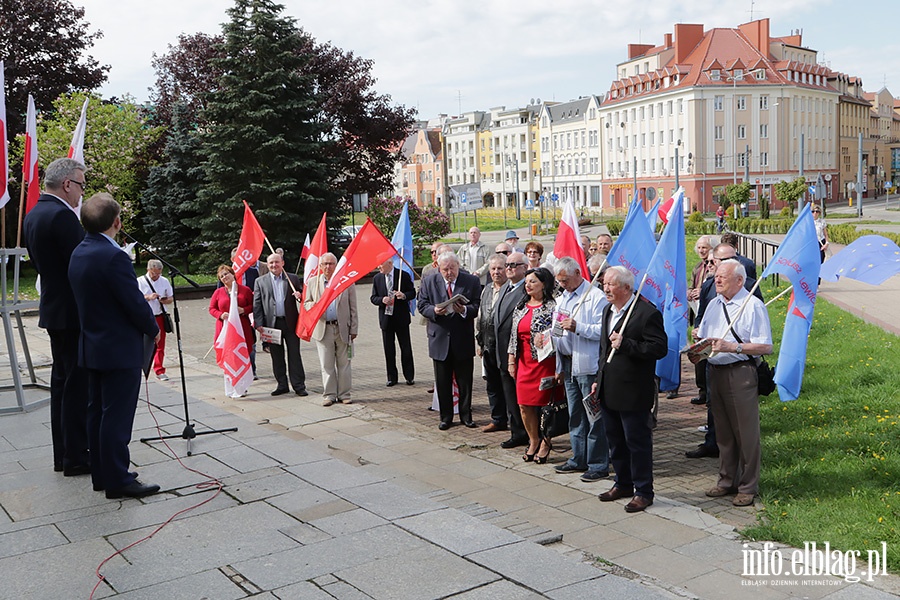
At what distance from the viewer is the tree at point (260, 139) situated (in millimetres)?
31297

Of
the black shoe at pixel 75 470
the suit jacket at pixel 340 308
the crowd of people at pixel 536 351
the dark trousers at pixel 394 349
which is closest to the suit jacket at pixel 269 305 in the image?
the suit jacket at pixel 340 308

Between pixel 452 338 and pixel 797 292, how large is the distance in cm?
398

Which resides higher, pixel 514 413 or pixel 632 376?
pixel 632 376

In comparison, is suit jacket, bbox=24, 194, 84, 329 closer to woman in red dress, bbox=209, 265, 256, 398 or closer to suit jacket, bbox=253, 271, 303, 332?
suit jacket, bbox=253, 271, 303, 332

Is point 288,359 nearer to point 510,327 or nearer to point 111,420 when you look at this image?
point 510,327

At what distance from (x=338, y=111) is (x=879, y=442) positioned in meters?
35.4

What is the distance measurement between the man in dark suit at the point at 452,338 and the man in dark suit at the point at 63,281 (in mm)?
4122

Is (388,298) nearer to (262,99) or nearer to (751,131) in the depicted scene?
(262,99)

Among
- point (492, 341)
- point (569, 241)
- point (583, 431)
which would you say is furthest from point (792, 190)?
point (583, 431)

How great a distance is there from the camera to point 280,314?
493 inches

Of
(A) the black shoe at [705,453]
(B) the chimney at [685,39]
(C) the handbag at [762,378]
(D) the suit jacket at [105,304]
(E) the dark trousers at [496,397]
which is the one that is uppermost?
(B) the chimney at [685,39]

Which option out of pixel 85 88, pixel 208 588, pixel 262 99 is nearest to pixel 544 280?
pixel 208 588

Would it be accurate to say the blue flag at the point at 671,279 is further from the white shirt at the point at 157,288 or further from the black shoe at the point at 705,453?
the white shirt at the point at 157,288

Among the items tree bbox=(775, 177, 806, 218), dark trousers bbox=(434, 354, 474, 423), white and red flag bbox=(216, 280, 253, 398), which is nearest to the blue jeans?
dark trousers bbox=(434, 354, 474, 423)
